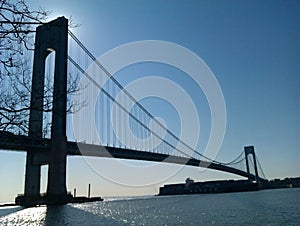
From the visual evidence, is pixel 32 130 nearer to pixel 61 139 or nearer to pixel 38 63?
pixel 38 63

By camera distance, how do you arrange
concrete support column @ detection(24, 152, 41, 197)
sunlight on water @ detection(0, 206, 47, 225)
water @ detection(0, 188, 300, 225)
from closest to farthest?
water @ detection(0, 188, 300, 225) → sunlight on water @ detection(0, 206, 47, 225) → concrete support column @ detection(24, 152, 41, 197)

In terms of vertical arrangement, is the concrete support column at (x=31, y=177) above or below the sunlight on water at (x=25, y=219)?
above

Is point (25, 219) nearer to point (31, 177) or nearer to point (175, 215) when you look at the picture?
point (175, 215)

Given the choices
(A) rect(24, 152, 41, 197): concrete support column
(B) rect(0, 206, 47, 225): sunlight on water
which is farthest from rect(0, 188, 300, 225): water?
(A) rect(24, 152, 41, 197): concrete support column

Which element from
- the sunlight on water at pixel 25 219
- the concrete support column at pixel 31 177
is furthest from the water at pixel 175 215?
the concrete support column at pixel 31 177

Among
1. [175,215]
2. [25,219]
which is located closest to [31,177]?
[25,219]

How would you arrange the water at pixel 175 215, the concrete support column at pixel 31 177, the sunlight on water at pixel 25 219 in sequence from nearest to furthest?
the water at pixel 175 215
the sunlight on water at pixel 25 219
the concrete support column at pixel 31 177

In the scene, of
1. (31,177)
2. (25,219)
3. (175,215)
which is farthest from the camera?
(31,177)

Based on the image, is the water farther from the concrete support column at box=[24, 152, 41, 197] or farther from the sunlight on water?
the concrete support column at box=[24, 152, 41, 197]

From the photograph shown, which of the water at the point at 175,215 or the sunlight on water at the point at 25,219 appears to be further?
the sunlight on water at the point at 25,219

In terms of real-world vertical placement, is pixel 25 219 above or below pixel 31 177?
below

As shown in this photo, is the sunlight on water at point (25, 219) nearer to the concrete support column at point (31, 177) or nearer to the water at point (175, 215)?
the water at point (175, 215)
